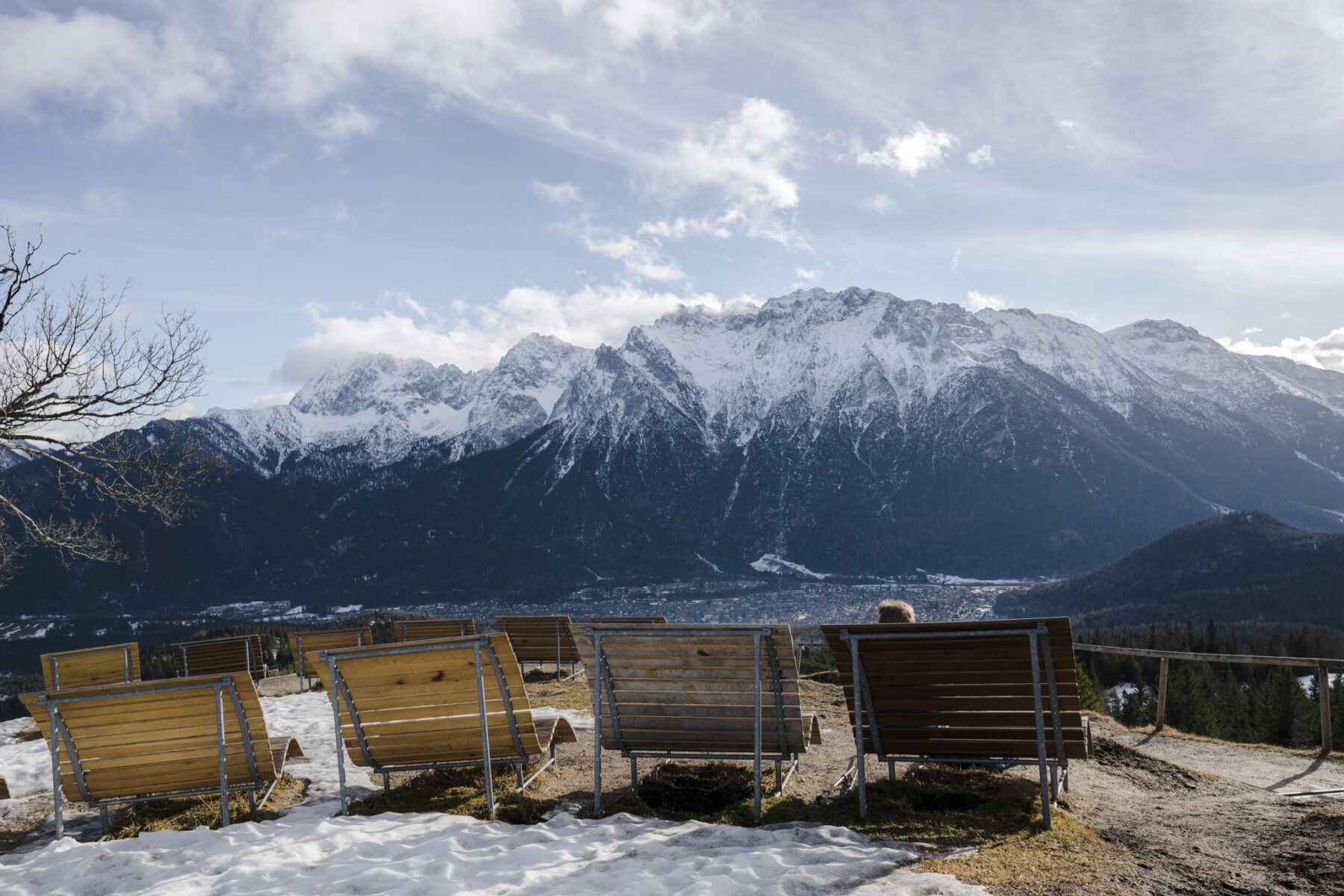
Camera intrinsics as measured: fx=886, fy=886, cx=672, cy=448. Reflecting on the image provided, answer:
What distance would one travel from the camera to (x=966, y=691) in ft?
25.1

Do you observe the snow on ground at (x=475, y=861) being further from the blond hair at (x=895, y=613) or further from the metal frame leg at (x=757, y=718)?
the blond hair at (x=895, y=613)

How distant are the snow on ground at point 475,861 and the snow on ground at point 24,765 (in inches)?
160

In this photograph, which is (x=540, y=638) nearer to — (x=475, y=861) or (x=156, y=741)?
(x=156, y=741)

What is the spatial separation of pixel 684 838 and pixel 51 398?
12.3 m

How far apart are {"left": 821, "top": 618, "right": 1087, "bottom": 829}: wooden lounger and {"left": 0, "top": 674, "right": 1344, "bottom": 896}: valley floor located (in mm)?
482

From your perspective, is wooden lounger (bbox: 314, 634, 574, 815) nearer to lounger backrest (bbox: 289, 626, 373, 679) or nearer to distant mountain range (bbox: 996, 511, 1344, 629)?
lounger backrest (bbox: 289, 626, 373, 679)

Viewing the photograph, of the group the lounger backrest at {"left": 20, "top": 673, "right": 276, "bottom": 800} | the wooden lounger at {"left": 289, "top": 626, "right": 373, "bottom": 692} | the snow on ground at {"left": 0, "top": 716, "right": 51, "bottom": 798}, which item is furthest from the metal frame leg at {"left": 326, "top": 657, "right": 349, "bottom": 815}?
the wooden lounger at {"left": 289, "top": 626, "right": 373, "bottom": 692}

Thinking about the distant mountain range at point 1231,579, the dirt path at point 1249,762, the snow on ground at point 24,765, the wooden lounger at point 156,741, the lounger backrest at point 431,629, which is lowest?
the distant mountain range at point 1231,579

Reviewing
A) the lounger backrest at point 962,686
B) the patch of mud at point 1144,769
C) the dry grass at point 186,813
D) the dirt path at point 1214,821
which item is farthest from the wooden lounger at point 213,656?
the dirt path at point 1214,821

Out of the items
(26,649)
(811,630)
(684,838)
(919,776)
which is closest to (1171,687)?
(919,776)

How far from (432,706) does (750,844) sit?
3375 millimetres

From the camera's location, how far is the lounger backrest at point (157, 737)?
7.80 meters

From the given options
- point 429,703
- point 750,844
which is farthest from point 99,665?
point 750,844

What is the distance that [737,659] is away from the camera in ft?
25.8
